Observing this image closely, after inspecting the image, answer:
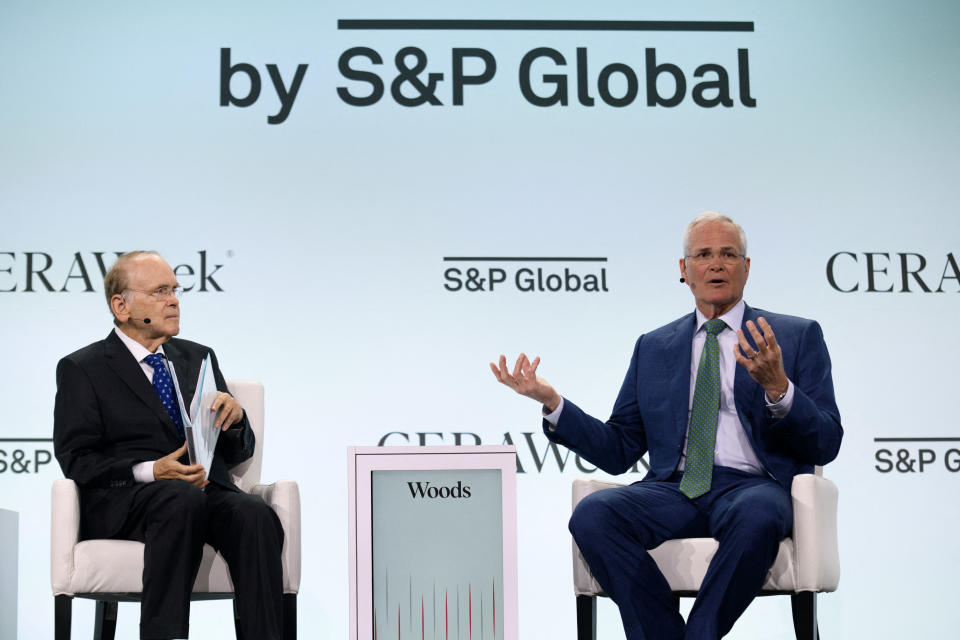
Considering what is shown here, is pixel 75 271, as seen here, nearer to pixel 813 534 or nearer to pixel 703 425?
pixel 703 425

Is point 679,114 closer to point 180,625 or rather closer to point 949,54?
point 949,54

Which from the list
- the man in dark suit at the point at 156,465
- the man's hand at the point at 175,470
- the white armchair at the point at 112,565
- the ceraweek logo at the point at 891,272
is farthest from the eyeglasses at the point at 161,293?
the ceraweek logo at the point at 891,272

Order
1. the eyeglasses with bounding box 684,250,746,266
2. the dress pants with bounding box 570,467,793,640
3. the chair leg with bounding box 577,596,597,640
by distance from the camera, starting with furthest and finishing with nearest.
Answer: the eyeglasses with bounding box 684,250,746,266, the chair leg with bounding box 577,596,597,640, the dress pants with bounding box 570,467,793,640

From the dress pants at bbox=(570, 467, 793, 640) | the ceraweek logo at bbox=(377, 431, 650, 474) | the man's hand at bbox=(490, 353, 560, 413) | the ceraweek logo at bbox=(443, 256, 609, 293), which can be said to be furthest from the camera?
the ceraweek logo at bbox=(443, 256, 609, 293)

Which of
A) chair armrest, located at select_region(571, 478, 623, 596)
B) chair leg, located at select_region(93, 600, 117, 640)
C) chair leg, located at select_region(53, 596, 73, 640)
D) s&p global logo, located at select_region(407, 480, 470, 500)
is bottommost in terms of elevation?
chair leg, located at select_region(93, 600, 117, 640)

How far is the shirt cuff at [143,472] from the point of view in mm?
3182

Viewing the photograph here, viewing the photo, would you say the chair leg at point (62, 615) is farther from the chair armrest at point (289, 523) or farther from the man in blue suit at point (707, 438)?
the man in blue suit at point (707, 438)

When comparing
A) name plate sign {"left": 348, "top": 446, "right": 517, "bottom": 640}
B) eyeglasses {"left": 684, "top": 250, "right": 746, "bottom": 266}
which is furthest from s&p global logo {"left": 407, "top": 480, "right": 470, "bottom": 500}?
eyeglasses {"left": 684, "top": 250, "right": 746, "bottom": 266}

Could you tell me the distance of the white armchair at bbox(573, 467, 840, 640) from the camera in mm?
3010

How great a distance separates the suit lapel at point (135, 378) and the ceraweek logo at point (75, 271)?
951 mm

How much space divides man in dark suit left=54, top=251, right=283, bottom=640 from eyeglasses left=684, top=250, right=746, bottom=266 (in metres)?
1.47

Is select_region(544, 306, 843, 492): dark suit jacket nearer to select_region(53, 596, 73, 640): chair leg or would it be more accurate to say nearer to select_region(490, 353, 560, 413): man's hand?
select_region(490, 353, 560, 413): man's hand

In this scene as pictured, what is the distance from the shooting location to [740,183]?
4.50 metres

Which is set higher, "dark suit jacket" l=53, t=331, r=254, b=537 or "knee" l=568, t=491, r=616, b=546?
"dark suit jacket" l=53, t=331, r=254, b=537
